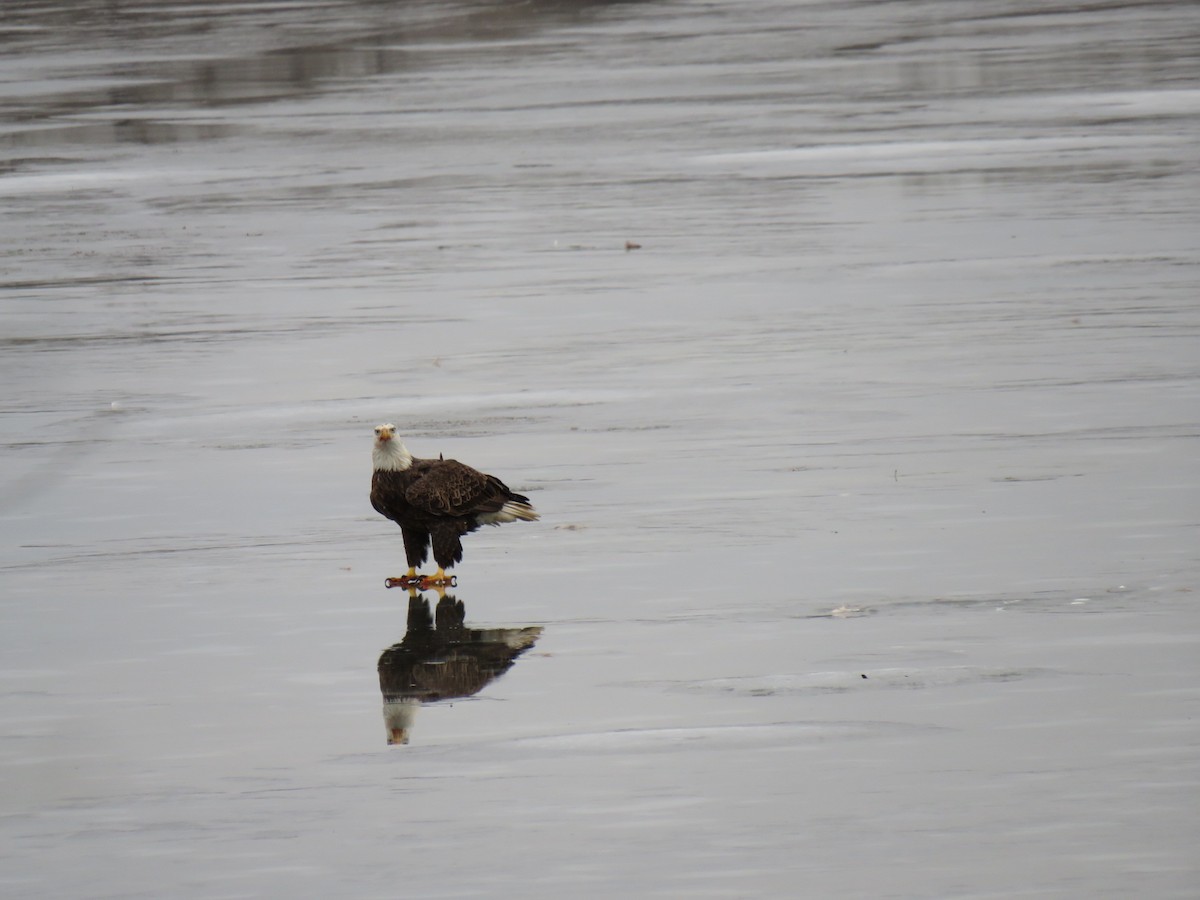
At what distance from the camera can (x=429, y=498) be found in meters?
8.95

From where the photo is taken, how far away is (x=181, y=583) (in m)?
9.14

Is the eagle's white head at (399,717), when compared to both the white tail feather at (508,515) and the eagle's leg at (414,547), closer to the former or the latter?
the eagle's leg at (414,547)

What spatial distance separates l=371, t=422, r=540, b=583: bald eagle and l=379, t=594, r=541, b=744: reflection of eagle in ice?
0.35 metres

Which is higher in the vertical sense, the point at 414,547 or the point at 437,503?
the point at 437,503

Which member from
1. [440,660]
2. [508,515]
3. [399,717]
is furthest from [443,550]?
[399,717]

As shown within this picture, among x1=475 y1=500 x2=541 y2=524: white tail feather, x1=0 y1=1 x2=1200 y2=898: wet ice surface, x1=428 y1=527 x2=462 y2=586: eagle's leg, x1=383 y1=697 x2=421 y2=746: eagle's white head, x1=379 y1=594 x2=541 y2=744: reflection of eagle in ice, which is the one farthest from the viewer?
x1=475 y1=500 x2=541 y2=524: white tail feather

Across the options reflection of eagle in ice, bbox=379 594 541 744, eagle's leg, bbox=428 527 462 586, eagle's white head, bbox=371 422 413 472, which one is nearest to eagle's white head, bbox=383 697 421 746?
reflection of eagle in ice, bbox=379 594 541 744

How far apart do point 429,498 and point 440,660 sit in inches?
42.2

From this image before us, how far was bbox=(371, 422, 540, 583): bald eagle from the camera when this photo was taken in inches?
353

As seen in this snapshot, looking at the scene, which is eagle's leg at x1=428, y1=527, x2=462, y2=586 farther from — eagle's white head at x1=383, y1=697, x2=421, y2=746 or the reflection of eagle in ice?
eagle's white head at x1=383, y1=697, x2=421, y2=746

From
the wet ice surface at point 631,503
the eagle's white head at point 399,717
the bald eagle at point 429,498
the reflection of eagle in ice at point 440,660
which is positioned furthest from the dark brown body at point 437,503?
the eagle's white head at point 399,717

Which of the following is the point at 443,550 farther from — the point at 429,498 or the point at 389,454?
the point at 389,454

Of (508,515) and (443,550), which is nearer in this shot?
(443,550)

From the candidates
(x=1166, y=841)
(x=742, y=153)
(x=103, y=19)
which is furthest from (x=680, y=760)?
(x=103, y=19)
